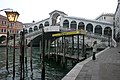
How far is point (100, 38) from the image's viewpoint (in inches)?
1250

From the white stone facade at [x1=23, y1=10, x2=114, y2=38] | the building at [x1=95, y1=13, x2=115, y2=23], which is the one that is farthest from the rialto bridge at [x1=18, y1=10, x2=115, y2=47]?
the building at [x1=95, y1=13, x2=115, y2=23]

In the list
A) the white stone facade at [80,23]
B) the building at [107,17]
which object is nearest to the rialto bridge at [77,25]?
the white stone facade at [80,23]

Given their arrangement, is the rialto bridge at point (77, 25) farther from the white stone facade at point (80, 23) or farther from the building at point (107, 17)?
the building at point (107, 17)

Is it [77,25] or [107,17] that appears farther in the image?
[107,17]

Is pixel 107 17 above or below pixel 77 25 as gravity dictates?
above

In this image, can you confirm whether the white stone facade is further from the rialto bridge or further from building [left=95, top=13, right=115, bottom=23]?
building [left=95, top=13, right=115, bottom=23]

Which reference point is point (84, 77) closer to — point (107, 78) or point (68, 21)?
point (107, 78)

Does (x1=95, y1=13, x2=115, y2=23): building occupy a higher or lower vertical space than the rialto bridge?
higher

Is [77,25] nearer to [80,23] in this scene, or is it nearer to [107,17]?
[80,23]

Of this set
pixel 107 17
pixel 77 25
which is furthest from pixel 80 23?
pixel 107 17

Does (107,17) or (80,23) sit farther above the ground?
(107,17)

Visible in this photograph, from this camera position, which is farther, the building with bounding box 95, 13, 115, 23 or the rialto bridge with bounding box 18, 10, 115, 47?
the building with bounding box 95, 13, 115, 23

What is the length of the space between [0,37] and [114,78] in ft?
133

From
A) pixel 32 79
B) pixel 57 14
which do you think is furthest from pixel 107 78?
pixel 57 14
